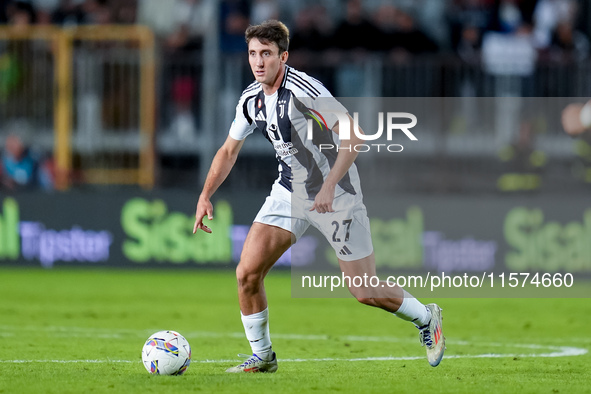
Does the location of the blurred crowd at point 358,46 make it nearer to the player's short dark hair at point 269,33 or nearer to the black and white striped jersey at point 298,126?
the black and white striped jersey at point 298,126

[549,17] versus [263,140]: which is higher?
[549,17]

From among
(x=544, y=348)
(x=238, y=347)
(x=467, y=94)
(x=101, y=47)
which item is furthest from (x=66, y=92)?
(x=544, y=348)

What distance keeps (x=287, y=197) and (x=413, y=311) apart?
126 cm

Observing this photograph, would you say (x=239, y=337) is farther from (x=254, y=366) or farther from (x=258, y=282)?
(x=258, y=282)

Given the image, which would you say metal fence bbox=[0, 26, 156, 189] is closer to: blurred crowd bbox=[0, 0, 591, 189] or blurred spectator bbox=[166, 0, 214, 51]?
blurred crowd bbox=[0, 0, 591, 189]

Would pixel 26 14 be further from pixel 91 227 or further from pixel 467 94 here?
pixel 467 94

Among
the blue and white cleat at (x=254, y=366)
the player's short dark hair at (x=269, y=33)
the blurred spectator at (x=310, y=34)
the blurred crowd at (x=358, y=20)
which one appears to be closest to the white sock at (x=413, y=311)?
the blue and white cleat at (x=254, y=366)

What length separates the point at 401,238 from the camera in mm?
16031

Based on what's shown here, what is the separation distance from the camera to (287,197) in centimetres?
790

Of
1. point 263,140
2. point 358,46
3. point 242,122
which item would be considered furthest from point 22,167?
point 242,122

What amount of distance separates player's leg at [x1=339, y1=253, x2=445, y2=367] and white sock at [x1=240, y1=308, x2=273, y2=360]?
0.69 m

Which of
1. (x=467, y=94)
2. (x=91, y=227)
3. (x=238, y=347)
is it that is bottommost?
(x=91, y=227)

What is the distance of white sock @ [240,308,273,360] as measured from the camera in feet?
25.7

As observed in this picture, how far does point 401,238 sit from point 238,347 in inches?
264
